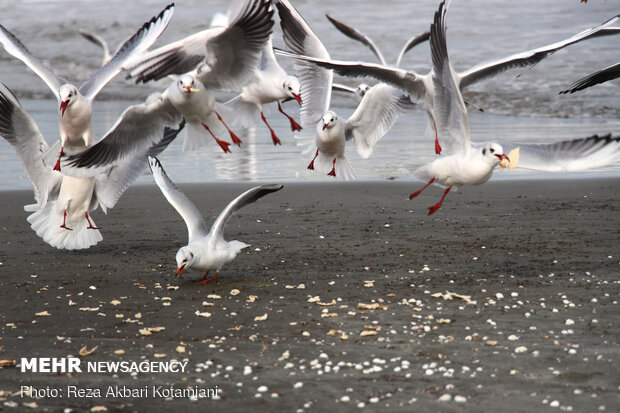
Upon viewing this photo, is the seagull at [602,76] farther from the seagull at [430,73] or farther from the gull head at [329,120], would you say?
the gull head at [329,120]

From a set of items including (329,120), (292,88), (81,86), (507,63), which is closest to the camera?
(81,86)

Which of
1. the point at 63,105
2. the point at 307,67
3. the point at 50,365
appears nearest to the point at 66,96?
the point at 63,105

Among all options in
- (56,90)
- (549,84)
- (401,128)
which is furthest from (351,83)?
(56,90)

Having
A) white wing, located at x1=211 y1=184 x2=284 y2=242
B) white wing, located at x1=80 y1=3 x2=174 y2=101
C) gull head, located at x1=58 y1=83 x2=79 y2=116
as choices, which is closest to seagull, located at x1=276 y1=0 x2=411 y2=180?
white wing, located at x1=80 y1=3 x2=174 y2=101

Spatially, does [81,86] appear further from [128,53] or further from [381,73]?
[381,73]

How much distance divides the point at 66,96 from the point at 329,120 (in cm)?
261

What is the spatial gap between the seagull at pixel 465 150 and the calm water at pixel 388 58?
13.6 feet

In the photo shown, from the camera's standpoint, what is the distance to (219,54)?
24.8 feet

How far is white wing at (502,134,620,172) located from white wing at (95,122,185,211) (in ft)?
10.4

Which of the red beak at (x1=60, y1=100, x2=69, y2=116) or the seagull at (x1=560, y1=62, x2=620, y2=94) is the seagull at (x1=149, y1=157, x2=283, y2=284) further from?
the seagull at (x1=560, y1=62, x2=620, y2=94)

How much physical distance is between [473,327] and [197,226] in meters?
2.32

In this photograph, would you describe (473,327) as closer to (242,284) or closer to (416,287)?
(416,287)

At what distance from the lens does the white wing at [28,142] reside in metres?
7.30

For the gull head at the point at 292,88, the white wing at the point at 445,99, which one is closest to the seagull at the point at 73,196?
the gull head at the point at 292,88
